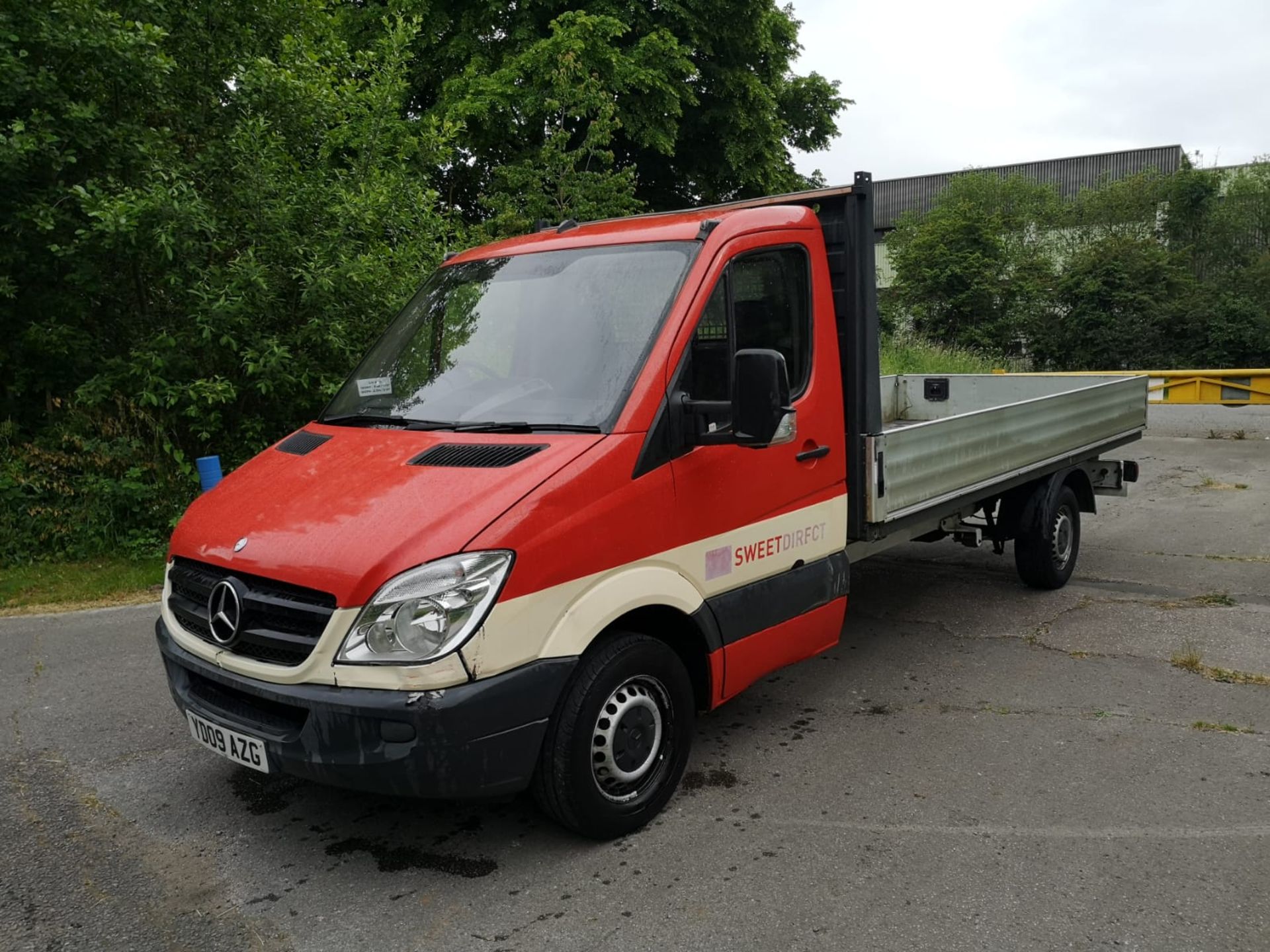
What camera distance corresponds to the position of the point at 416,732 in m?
3.00

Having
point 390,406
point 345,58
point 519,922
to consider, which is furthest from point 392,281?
point 519,922

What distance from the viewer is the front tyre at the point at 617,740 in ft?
11.0

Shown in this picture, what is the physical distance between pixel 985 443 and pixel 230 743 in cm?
420

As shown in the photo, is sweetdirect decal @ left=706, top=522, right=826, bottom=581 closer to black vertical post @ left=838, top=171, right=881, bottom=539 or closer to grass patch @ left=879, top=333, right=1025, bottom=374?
black vertical post @ left=838, top=171, right=881, bottom=539

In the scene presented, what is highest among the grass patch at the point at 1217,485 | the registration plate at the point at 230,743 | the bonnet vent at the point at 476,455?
the bonnet vent at the point at 476,455

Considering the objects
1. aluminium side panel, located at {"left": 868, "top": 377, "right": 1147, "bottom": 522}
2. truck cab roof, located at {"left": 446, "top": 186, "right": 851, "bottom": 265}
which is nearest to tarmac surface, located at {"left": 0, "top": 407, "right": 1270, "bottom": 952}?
aluminium side panel, located at {"left": 868, "top": 377, "right": 1147, "bottom": 522}

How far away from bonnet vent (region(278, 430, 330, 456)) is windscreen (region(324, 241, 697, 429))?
0.58ft

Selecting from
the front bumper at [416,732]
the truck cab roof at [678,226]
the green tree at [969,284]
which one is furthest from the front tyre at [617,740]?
the green tree at [969,284]

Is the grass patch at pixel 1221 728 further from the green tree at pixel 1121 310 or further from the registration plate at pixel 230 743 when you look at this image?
the green tree at pixel 1121 310

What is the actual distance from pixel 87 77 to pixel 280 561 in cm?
640

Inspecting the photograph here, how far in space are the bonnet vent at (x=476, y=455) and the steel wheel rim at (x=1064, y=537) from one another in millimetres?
4651

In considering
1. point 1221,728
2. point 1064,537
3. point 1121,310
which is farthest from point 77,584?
point 1121,310

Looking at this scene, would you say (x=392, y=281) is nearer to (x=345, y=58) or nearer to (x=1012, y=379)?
(x=345, y=58)

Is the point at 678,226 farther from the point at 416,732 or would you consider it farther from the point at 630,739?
the point at 416,732
